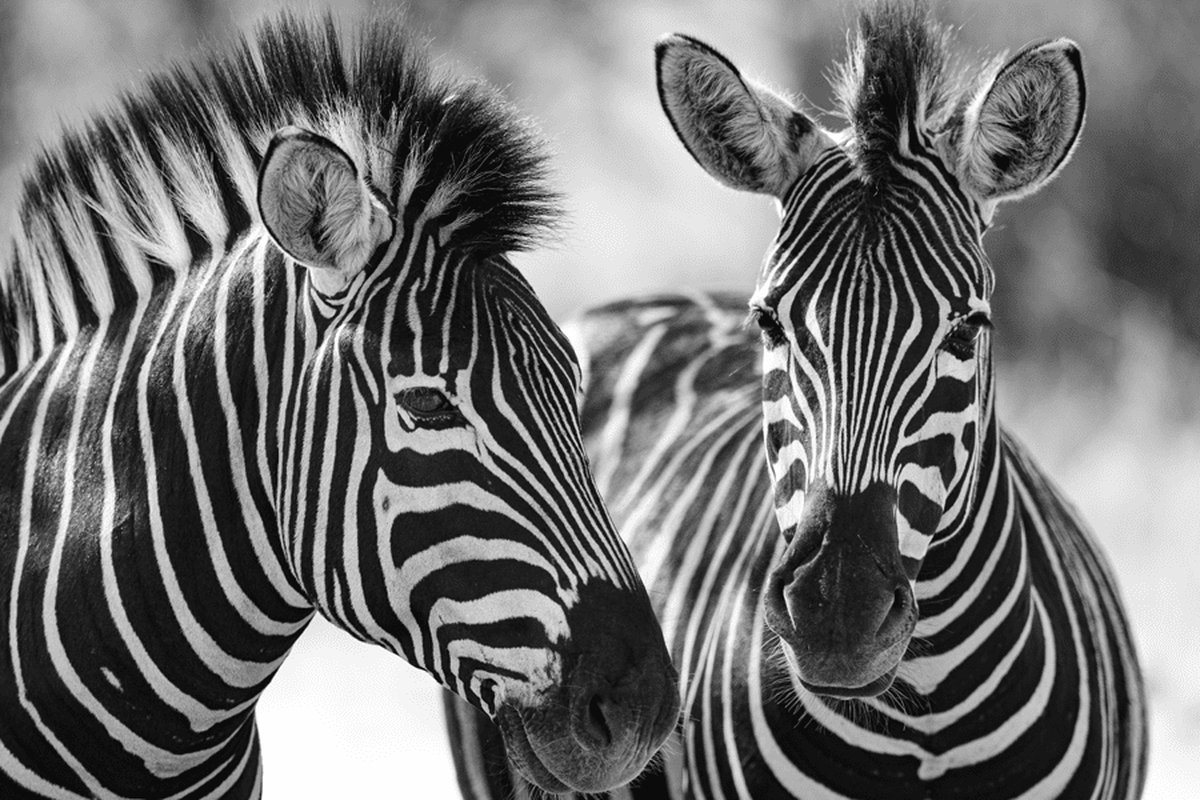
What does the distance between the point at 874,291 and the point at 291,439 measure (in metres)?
1.64

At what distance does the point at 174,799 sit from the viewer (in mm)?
3875

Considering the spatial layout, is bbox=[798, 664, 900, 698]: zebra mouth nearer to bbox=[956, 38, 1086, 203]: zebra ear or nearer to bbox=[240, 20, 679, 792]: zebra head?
bbox=[240, 20, 679, 792]: zebra head

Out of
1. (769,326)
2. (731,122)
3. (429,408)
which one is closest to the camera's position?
(429,408)

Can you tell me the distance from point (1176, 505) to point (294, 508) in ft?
37.2

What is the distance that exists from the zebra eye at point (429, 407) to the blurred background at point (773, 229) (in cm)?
229

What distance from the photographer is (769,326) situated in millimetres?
4293

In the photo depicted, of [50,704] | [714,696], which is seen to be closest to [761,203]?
[714,696]

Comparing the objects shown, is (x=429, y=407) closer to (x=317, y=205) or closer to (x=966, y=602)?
(x=317, y=205)

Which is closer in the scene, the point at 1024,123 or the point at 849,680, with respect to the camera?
the point at 849,680

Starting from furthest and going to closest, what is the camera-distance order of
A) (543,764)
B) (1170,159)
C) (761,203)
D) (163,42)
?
1. (163,42)
2. (761,203)
3. (1170,159)
4. (543,764)

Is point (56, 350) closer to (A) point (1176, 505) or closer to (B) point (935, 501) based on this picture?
(B) point (935, 501)

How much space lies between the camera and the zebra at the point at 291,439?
3.50 metres

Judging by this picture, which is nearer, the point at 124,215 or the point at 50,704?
the point at 50,704

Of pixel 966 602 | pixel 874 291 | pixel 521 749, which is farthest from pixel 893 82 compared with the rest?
pixel 521 749
